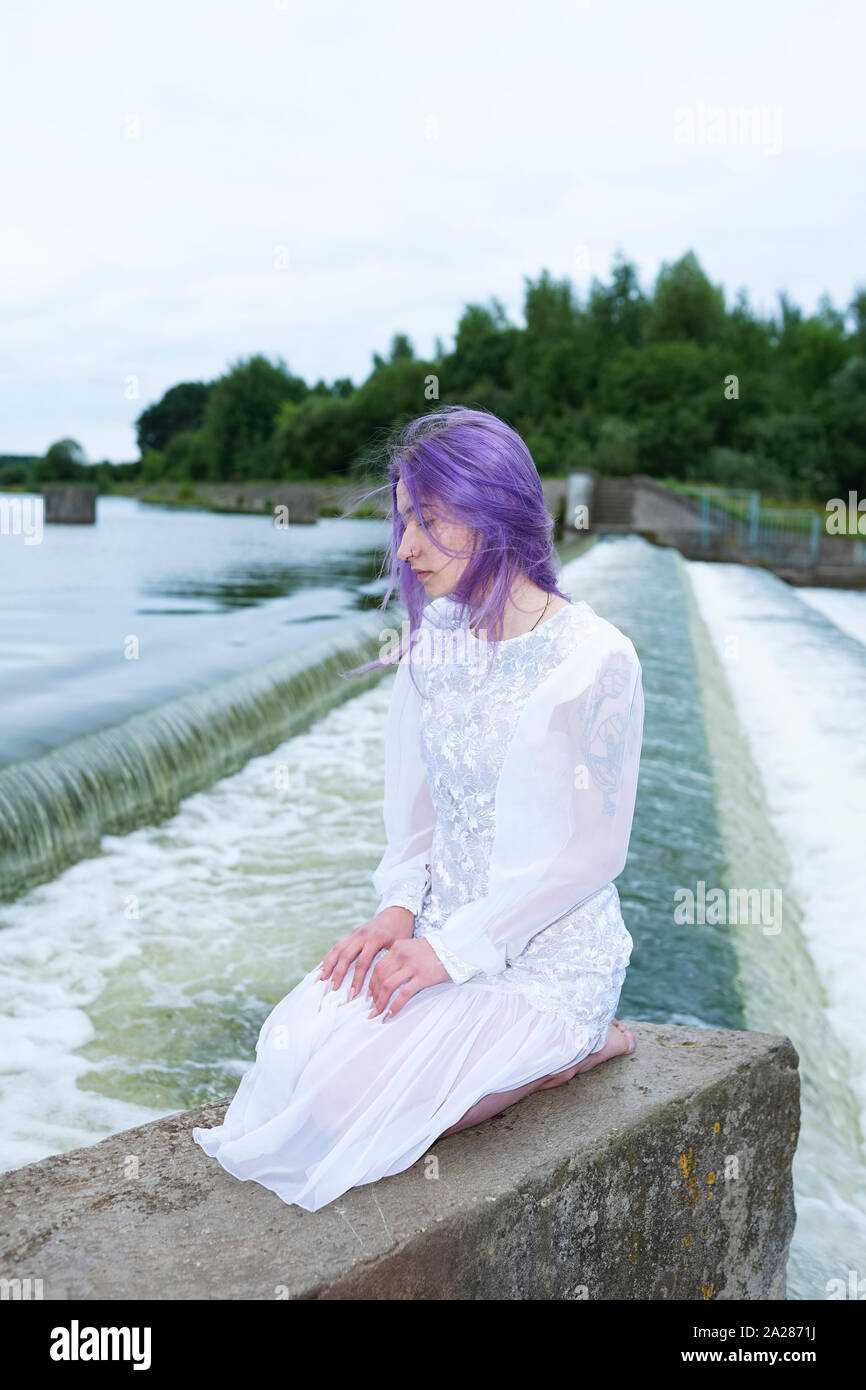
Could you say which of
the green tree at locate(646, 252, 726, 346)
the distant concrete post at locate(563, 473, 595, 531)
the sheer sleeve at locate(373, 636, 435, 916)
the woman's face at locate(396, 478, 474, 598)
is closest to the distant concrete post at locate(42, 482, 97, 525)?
the distant concrete post at locate(563, 473, 595, 531)

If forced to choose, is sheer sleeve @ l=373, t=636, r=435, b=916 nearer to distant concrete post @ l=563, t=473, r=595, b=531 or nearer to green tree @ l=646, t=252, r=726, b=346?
distant concrete post @ l=563, t=473, r=595, b=531

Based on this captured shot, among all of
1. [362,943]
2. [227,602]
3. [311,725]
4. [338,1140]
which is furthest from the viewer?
[227,602]

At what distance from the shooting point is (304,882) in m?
4.60

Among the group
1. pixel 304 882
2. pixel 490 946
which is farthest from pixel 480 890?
pixel 304 882

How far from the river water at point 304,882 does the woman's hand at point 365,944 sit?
133 cm

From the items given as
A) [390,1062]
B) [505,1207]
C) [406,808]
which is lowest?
[505,1207]

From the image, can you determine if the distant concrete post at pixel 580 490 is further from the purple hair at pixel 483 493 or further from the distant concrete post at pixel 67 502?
the purple hair at pixel 483 493

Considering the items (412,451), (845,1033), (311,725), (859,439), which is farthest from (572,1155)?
(859,439)

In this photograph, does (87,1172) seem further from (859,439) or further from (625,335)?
(625,335)

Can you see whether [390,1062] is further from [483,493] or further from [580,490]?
[580,490]

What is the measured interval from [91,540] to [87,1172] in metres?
22.3

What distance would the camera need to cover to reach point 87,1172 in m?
1.79

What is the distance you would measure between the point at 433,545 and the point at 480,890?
565 mm

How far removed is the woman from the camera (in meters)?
1.76
